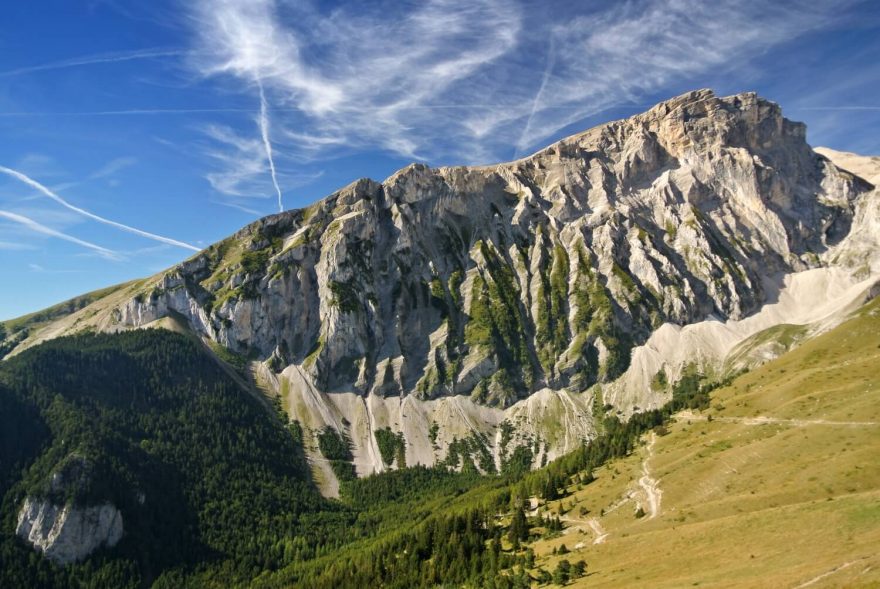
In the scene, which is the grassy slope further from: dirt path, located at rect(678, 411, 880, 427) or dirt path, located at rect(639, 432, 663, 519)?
dirt path, located at rect(639, 432, 663, 519)

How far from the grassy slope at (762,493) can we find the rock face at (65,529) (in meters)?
139

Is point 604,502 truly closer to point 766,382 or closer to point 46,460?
point 766,382

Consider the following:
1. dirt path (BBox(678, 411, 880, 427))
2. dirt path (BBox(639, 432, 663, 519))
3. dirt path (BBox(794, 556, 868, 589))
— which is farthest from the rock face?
dirt path (BBox(794, 556, 868, 589))

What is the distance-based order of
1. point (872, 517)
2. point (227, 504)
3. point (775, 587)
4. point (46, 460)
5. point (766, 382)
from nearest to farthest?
point (775, 587) → point (872, 517) → point (766, 382) → point (46, 460) → point (227, 504)

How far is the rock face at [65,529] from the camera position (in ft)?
545

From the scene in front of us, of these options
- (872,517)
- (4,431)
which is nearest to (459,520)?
(872,517)

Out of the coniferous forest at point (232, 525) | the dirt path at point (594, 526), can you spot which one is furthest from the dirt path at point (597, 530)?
the coniferous forest at point (232, 525)

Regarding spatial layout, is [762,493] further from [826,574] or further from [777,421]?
[826,574]

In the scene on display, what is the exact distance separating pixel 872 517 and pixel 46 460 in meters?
216

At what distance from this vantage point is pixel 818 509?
70250 mm

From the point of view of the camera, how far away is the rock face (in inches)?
6540

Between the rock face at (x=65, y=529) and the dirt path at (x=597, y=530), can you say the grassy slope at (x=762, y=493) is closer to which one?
the dirt path at (x=597, y=530)

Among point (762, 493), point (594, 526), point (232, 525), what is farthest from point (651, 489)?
point (232, 525)

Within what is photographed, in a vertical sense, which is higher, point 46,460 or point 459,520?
point 46,460
